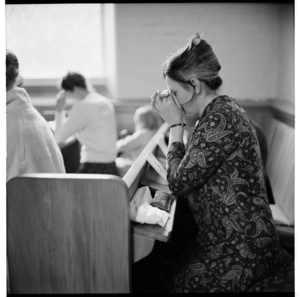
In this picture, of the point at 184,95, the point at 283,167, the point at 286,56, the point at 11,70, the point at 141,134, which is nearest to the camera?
the point at 184,95

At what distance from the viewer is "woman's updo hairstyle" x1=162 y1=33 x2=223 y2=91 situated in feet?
4.96

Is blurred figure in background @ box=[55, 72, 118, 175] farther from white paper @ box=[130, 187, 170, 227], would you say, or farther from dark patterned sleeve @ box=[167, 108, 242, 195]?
dark patterned sleeve @ box=[167, 108, 242, 195]

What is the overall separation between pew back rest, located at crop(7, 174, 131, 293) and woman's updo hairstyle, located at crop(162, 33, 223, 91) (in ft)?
1.45

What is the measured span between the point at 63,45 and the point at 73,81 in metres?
0.90

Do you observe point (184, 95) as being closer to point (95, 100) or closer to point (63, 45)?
point (95, 100)

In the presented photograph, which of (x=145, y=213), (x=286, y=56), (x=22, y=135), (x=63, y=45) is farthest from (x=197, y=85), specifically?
(x=63, y=45)

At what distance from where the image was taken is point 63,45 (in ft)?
12.1

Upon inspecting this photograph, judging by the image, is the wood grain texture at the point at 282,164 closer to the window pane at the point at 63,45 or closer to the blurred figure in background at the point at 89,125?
the blurred figure in background at the point at 89,125

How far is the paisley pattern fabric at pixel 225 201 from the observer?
1.45m

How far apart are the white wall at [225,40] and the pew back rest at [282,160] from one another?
0.19 meters

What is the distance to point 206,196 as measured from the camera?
1519 millimetres

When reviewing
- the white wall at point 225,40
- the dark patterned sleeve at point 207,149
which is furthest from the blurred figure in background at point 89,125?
the dark patterned sleeve at point 207,149

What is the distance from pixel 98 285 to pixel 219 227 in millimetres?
480
